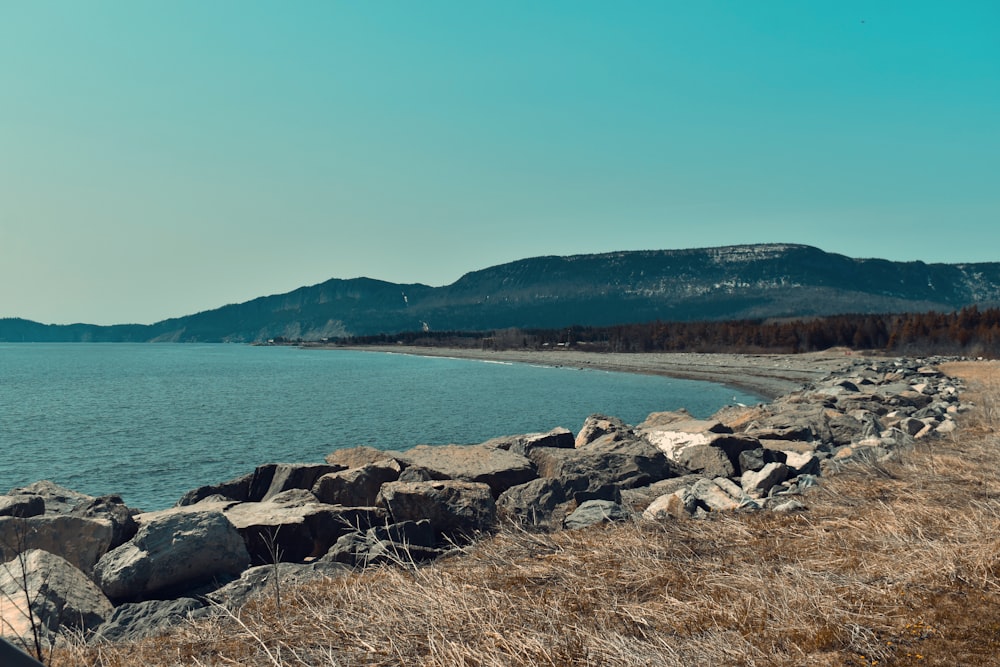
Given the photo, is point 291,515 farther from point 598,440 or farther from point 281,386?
point 281,386

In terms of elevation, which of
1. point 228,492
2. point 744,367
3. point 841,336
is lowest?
point 744,367

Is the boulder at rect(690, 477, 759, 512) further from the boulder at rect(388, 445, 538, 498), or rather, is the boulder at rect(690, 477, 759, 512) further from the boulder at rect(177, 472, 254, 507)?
the boulder at rect(177, 472, 254, 507)

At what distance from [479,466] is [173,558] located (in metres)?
4.93

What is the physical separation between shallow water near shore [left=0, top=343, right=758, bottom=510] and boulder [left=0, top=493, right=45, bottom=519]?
7184 mm

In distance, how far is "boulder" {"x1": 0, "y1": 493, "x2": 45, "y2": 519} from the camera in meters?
9.10

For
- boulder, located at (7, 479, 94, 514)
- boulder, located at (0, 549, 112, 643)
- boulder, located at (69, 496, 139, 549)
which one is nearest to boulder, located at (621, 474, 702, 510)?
boulder, located at (0, 549, 112, 643)

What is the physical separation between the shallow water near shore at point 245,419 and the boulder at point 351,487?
28.2 ft

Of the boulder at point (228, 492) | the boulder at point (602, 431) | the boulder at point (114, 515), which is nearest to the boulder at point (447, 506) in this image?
the boulder at point (114, 515)

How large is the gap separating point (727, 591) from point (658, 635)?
918mm

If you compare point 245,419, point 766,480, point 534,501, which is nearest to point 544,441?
point 534,501

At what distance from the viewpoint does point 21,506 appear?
30.0ft

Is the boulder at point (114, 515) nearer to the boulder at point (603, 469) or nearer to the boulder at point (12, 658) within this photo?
the boulder at point (603, 469)

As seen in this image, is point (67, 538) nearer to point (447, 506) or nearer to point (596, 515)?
point (447, 506)

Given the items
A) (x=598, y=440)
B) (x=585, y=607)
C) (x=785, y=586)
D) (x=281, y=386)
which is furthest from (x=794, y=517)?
(x=281, y=386)
